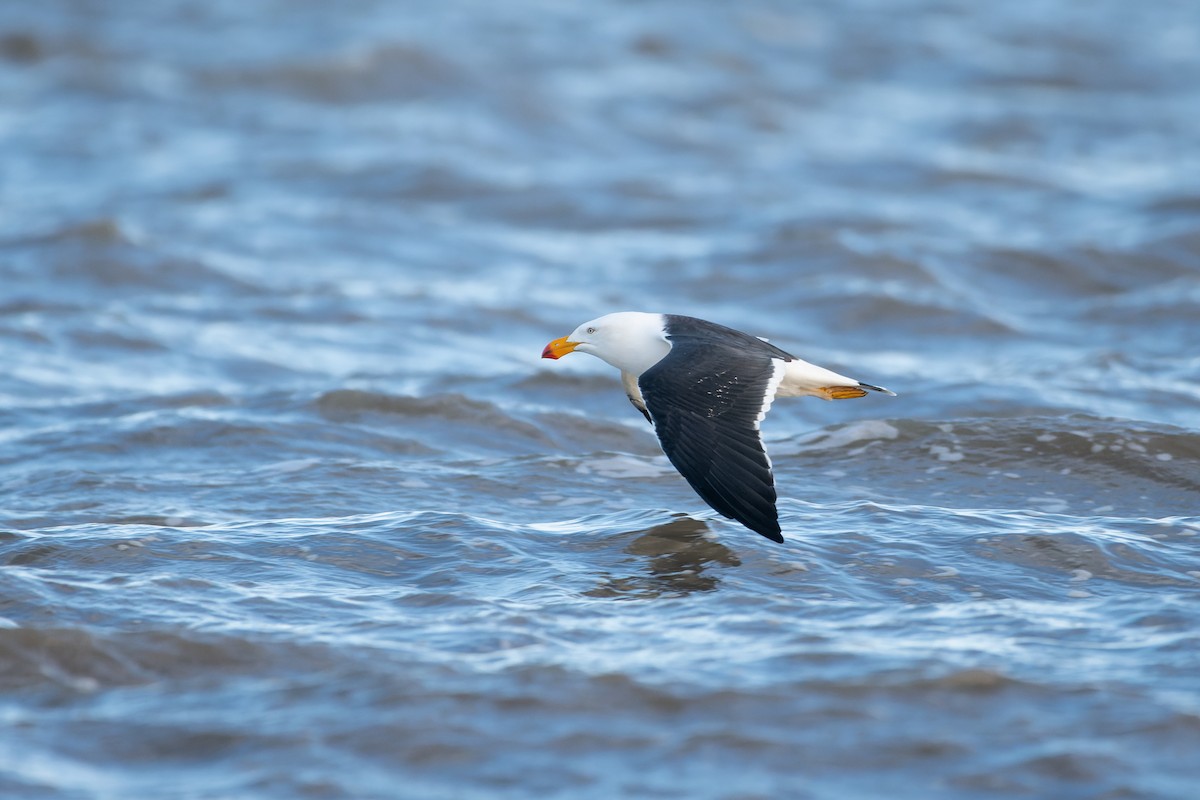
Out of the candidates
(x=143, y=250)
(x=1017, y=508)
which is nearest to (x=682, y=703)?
(x=1017, y=508)

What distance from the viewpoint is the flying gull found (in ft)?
19.6

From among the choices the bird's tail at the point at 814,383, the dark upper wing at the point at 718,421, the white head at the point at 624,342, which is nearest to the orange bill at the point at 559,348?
the white head at the point at 624,342

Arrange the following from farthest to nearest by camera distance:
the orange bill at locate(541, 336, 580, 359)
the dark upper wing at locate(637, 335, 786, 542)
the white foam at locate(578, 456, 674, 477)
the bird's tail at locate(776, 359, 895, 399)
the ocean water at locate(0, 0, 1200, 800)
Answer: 1. the white foam at locate(578, 456, 674, 477)
2. the orange bill at locate(541, 336, 580, 359)
3. the bird's tail at locate(776, 359, 895, 399)
4. the dark upper wing at locate(637, 335, 786, 542)
5. the ocean water at locate(0, 0, 1200, 800)

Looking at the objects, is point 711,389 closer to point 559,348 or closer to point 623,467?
point 559,348

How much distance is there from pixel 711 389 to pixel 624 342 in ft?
2.99

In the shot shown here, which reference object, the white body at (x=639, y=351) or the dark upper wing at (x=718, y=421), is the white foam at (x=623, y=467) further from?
the dark upper wing at (x=718, y=421)

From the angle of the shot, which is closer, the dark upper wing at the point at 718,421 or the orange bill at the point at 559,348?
the dark upper wing at the point at 718,421

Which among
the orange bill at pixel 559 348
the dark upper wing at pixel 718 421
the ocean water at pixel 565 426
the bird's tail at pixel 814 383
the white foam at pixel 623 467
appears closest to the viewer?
the ocean water at pixel 565 426

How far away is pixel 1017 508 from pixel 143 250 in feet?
25.8

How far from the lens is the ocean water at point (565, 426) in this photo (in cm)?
482

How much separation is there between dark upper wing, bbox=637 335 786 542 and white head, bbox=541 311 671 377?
0.27 m

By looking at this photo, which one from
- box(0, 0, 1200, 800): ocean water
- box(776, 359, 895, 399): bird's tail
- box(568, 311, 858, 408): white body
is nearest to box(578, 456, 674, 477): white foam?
box(0, 0, 1200, 800): ocean water

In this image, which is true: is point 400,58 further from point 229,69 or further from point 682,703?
point 682,703

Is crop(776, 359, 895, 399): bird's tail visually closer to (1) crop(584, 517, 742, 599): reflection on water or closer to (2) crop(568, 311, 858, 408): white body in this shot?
(2) crop(568, 311, 858, 408): white body
